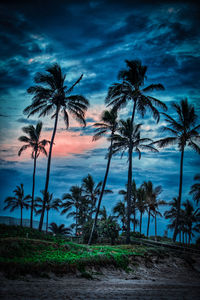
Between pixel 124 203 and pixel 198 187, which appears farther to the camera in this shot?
pixel 124 203

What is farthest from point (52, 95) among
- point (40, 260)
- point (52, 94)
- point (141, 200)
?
point (141, 200)

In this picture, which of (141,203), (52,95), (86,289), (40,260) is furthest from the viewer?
(141,203)

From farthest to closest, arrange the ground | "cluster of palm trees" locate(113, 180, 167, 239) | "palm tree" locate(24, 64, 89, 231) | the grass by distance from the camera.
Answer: "cluster of palm trees" locate(113, 180, 167, 239) < "palm tree" locate(24, 64, 89, 231) < the grass < the ground

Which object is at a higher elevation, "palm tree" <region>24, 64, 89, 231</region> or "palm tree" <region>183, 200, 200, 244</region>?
"palm tree" <region>24, 64, 89, 231</region>

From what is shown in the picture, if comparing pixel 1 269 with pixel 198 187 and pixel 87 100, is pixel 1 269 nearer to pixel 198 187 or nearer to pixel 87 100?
pixel 87 100

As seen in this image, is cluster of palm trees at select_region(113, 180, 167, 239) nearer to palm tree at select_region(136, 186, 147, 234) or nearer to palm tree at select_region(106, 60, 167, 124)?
palm tree at select_region(136, 186, 147, 234)

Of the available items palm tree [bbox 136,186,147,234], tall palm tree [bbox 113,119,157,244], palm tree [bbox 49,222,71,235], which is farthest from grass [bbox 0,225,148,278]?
palm tree [bbox 49,222,71,235]

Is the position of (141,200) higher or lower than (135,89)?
lower

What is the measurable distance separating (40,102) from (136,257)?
15.3m

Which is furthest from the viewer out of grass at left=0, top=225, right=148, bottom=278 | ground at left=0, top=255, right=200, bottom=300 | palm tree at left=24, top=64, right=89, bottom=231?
palm tree at left=24, top=64, right=89, bottom=231

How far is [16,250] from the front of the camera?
9344 mm

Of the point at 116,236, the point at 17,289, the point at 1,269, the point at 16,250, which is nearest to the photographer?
the point at 17,289

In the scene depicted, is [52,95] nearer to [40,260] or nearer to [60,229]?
[40,260]

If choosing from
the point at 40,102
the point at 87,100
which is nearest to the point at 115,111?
the point at 87,100
